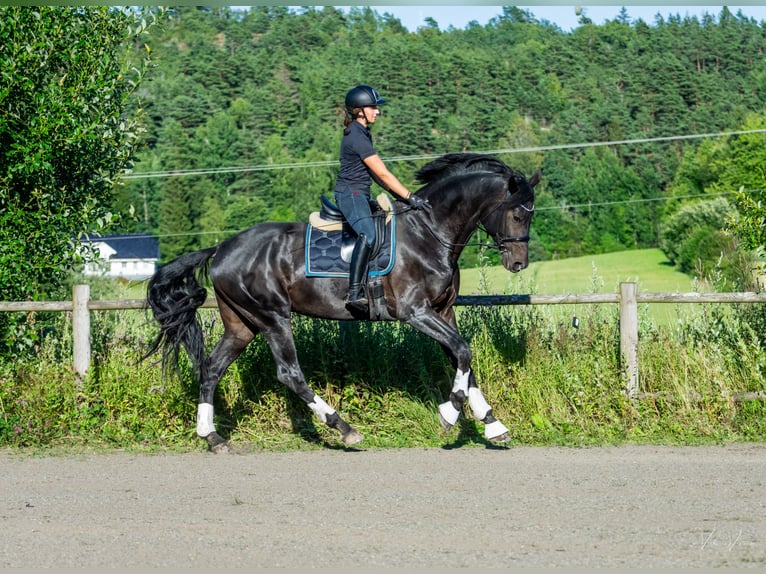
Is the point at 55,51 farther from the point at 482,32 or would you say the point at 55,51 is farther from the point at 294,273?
the point at 482,32

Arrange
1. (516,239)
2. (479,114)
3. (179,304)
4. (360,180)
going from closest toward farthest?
1. (516,239)
2. (360,180)
3. (179,304)
4. (479,114)

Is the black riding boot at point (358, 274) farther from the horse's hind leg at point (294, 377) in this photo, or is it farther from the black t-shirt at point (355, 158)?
the horse's hind leg at point (294, 377)

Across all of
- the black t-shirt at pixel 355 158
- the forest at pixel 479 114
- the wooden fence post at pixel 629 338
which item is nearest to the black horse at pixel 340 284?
the black t-shirt at pixel 355 158

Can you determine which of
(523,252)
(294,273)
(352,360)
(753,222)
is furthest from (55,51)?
(753,222)

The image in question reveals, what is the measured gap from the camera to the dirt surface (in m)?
5.46

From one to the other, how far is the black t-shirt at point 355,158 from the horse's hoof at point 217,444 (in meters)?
2.56

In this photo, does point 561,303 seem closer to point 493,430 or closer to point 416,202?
point 493,430

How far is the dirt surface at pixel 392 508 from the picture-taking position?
17.9 feet

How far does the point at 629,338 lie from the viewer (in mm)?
10008

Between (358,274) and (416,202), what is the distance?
839 mm

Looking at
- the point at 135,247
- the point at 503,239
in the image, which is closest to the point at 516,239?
the point at 503,239

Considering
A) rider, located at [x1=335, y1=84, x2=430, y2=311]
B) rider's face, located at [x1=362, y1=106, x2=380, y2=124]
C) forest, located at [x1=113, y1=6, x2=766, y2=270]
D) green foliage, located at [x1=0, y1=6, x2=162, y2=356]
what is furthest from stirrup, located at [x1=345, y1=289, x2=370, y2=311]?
forest, located at [x1=113, y1=6, x2=766, y2=270]

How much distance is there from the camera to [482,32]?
511 feet

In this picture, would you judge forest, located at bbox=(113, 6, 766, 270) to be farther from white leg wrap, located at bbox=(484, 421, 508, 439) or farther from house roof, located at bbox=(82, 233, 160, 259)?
white leg wrap, located at bbox=(484, 421, 508, 439)
